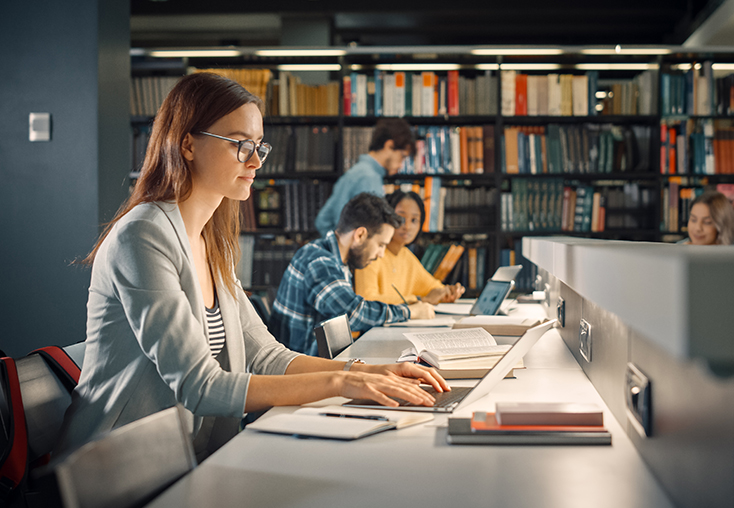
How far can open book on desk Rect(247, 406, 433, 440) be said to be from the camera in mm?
1040

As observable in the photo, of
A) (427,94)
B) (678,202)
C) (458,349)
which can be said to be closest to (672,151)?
(678,202)

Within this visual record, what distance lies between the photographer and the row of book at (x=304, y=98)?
4359 millimetres

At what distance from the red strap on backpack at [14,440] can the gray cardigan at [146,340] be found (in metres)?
0.08

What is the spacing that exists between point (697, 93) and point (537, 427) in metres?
3.99

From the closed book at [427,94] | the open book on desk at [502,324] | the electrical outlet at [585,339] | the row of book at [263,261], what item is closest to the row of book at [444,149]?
the closed book at [427,94]

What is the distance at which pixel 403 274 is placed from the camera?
12.1 ft

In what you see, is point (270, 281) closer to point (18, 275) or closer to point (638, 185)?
point (18, 275)

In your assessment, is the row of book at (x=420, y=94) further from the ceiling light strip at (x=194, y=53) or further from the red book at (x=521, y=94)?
the ceiling light strip at (x=194, y=53)

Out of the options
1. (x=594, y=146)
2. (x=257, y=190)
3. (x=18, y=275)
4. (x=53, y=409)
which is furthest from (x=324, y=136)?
(x=53, y=409)

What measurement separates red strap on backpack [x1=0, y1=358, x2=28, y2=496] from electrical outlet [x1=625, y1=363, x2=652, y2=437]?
1078 millimetres

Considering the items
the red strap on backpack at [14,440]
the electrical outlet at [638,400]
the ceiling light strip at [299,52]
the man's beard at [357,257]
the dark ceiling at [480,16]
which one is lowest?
the red strap on backpack at [14,440]

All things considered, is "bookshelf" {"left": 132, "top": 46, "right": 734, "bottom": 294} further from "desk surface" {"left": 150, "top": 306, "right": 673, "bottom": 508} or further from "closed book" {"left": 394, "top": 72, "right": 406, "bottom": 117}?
"desk surface" {"left": 150, "top": 306, "right": 673, "bottom": 508}

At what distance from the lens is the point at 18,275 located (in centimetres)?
300

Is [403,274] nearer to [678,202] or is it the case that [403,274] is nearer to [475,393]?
[678,202]
